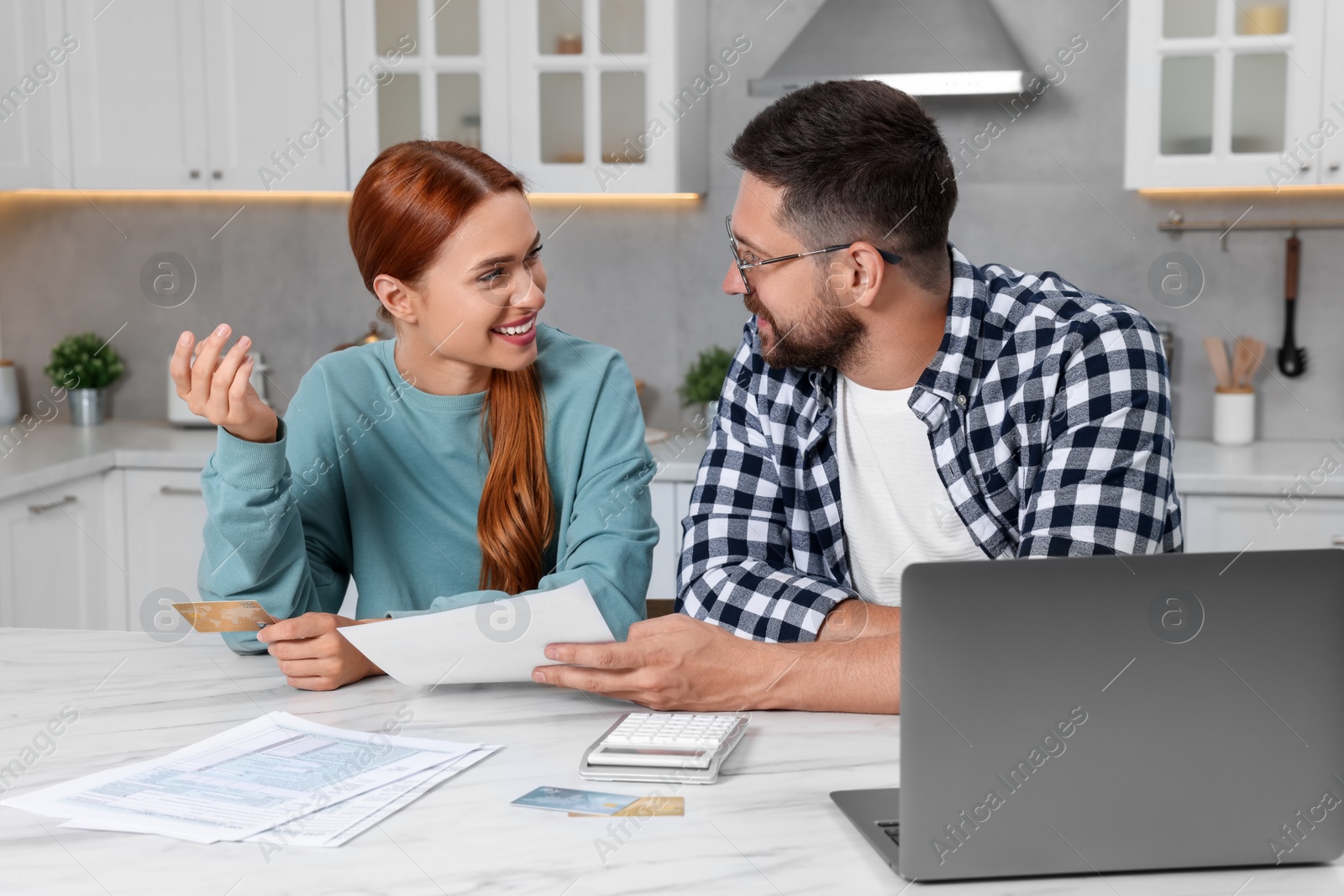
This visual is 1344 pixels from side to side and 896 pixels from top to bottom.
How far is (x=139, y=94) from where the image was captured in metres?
3.24

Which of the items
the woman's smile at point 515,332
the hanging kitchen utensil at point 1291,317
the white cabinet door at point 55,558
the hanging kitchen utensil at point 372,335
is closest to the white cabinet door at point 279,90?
the hanging kitchen utensil at point 372,335

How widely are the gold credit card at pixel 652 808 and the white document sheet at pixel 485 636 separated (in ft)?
0.75

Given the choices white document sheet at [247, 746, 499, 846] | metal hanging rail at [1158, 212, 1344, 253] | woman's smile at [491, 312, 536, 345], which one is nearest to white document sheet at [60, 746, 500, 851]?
white document sheet at [247, 746, 499, 846]

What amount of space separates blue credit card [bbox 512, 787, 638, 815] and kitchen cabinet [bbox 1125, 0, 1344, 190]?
231 cm

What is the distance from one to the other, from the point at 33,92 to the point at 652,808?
3030 mm

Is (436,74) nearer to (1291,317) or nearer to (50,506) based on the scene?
(50,506)

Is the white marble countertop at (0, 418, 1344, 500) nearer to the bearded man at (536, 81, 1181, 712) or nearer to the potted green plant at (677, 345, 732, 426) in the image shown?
the potted green plant at (677, 345, 732, 426)

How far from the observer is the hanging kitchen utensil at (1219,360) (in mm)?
3090

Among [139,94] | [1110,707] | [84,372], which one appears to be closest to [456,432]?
[1110,707]

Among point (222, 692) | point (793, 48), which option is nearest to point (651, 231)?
point (793, 48)

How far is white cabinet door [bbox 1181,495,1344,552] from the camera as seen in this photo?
2672 millimetres

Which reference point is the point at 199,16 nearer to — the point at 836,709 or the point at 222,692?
the point at 222,692

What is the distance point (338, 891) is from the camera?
0.86 metres

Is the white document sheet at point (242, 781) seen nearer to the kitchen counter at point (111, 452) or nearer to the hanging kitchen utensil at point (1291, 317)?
the kitchen counter at point (111, 452)
